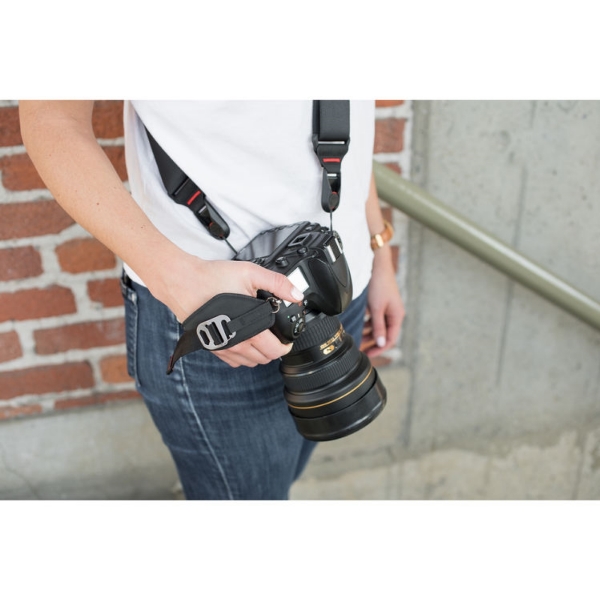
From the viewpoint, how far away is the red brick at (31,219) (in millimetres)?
831

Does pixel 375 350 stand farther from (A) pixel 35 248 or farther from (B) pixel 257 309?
(A) pixel 35 248

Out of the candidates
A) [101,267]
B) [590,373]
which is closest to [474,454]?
[590,373]

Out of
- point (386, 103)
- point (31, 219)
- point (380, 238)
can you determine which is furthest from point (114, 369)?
point (386, 103)

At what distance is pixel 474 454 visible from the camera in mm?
1271

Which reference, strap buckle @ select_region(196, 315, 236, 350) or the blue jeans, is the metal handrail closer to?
the blue jeans

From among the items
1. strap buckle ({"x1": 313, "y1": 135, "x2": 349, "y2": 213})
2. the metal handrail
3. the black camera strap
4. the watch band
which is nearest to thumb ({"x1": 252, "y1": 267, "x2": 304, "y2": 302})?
the black camera strap

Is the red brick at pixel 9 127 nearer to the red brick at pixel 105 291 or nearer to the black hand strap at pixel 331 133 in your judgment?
the red brick at pixel 105 291

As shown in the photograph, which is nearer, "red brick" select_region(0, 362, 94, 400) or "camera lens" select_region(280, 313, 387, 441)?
"camera lens" select_region(280, 313, 387, 441)

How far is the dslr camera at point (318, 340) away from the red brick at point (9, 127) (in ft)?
1.39

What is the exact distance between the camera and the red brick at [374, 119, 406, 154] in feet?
3.06

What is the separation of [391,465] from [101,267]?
0.74 metres

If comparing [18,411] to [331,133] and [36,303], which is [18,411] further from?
[331,133]

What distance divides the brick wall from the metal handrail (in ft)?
0.30

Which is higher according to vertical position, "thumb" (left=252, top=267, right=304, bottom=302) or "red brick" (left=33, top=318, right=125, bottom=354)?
"thumb" (left=252, top=267, right=304, bottom=302)
